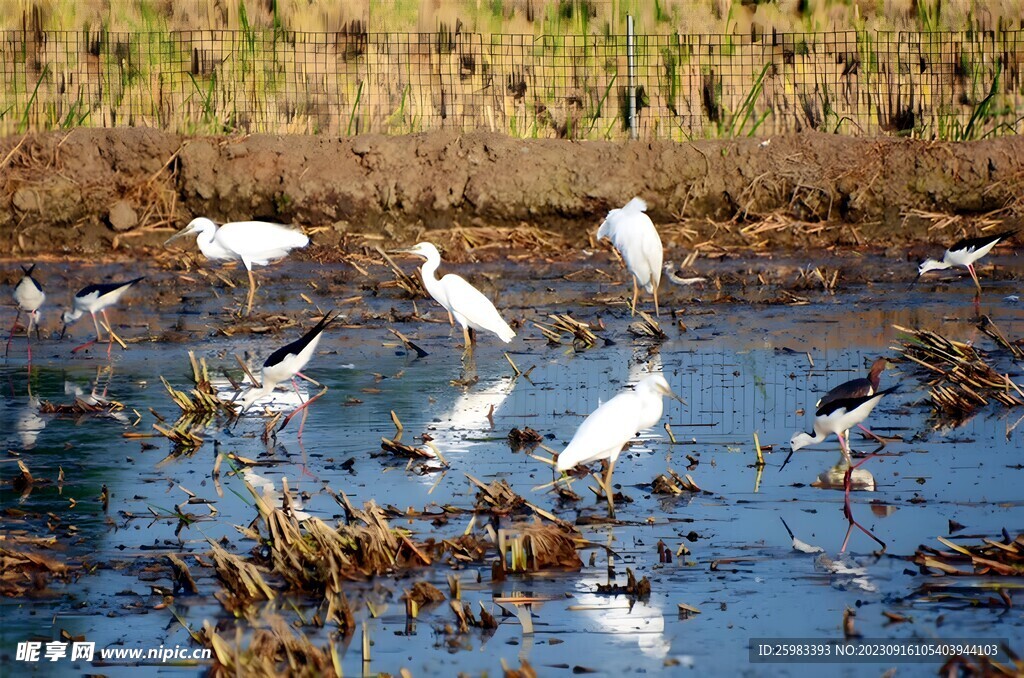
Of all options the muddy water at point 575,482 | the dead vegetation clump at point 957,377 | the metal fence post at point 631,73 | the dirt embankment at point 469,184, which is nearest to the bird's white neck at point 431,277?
the muddy water at point 575,482

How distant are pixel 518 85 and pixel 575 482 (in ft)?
38.9

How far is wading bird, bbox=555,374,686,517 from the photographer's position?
251 inches

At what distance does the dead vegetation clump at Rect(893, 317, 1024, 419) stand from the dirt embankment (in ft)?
23.0

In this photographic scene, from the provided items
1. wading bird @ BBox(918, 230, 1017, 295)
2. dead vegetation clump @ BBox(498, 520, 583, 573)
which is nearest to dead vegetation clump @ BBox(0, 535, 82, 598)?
Result: dead vegetation clump @ BBox(498, 520, 583, 573)

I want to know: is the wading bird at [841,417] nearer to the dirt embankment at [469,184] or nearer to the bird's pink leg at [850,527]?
the bird's pink leg at [850,527]

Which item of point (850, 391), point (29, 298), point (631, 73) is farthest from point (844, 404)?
point (631, 73)

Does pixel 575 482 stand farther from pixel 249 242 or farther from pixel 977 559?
pixel 249 242

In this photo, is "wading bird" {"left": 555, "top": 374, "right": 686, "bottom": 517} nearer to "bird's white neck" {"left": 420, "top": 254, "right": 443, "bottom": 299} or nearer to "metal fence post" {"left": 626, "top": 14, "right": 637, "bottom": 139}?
"bird's white neck" {"left": 420, "top": 254, "right": 443, "bottom": 299}

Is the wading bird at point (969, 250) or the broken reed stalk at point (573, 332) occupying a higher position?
the wading bird at point (969, 250)

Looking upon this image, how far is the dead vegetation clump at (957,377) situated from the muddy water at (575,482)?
15 cm

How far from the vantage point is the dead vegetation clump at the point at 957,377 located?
8133 mm

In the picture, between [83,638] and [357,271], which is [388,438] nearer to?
[83,638]

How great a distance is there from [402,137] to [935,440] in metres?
10.6

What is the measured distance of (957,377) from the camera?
845 centimetres
